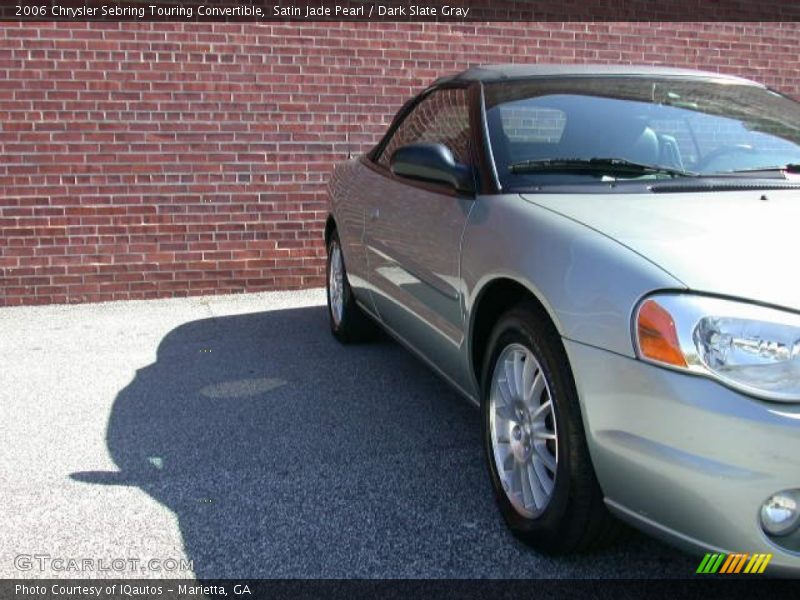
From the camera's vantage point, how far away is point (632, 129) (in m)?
3.61

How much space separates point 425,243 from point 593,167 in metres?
0.75

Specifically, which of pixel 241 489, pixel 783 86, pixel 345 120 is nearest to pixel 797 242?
pixel 241 489

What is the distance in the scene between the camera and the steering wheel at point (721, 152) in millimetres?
3436

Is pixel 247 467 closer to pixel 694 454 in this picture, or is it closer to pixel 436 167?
pixel 436 167

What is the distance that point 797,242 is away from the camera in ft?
8.18

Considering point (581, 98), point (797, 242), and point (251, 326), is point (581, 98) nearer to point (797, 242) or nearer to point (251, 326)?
point (797, 242)

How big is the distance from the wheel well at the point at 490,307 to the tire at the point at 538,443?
0.28 ft

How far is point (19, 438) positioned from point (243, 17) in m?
4.17

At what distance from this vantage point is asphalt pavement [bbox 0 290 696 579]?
295 cm

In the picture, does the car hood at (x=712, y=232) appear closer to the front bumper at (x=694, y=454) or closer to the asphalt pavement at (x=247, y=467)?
the front bumper at (x=694, y=454)

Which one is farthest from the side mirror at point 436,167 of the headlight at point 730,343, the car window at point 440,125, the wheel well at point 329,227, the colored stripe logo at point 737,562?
the wheel well at point 329,227

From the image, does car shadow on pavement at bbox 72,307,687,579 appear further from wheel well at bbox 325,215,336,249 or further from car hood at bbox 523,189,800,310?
car hood at bbox 523,189,800,310

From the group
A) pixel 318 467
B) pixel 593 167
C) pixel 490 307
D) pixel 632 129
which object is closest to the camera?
pixel 490 307

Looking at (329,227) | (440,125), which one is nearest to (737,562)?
(440,125)
